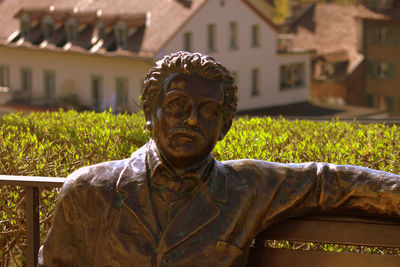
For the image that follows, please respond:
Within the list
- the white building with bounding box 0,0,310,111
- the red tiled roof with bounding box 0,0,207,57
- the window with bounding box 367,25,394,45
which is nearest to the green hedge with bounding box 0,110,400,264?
the white building with bounding box 0,0,310,111

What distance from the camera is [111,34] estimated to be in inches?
2012

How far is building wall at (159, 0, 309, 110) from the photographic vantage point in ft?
168

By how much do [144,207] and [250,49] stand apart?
52220mm

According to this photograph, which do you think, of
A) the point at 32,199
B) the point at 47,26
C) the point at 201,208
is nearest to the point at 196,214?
the point at 201,208

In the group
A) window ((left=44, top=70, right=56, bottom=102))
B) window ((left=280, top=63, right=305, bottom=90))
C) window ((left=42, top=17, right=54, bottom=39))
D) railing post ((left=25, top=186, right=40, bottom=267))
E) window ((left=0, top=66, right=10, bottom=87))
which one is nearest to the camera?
railing post ((left=25, top=186, right=40, bottom=267))

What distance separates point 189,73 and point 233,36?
51.4 metres

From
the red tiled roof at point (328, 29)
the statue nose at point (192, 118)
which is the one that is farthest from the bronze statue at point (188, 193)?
the red tiled roof at point (328, 29)

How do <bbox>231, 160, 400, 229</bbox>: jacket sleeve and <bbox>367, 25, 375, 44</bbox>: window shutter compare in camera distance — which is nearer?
<bbox>231, 160, 400, 229</bbox>: jacket sleeve

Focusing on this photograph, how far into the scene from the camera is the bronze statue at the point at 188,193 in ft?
12.2

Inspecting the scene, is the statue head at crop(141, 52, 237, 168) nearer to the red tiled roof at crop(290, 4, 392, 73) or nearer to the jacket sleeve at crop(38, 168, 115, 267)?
the jacket sleeve at crop(38, 168, 115, 267)

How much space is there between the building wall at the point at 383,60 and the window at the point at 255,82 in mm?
6690

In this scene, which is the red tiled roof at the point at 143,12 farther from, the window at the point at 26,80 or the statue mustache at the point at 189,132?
the statue mustache at the point at 189,132

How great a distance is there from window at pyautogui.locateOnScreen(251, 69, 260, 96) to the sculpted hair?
52.6 m

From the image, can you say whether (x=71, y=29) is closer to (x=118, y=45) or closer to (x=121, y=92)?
(x=118, y=45)
